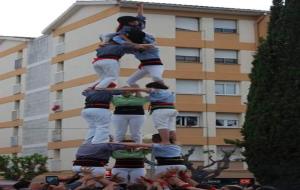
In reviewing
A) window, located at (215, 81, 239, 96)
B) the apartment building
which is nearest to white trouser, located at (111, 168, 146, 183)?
the apartment building

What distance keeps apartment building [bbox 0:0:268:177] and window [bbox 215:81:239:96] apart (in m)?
0.06

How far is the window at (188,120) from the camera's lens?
38719mm

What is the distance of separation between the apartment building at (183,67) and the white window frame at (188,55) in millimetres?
62

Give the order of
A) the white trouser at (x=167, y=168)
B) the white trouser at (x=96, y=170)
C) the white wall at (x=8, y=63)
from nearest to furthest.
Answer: the white trouser at (x=96, y=170) < the white trouser at (x=167, y=168) < the white wall at (x=8, y=63)

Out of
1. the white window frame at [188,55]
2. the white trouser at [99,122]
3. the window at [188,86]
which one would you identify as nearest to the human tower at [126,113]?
the white trouser at [99,122]

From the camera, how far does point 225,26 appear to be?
4069 centimetres

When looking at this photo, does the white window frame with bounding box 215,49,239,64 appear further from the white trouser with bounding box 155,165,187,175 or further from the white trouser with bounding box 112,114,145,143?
the white trouser with bounding box 155,165,187,175

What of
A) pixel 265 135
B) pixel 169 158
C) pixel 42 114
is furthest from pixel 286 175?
pixel 42 114

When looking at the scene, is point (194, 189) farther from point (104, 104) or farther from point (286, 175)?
point (286, 175)

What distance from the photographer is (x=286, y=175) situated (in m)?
19.8

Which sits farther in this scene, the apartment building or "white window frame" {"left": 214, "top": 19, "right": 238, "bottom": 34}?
"white window frame" {"left": 214, "top": 19, "right": 238, "bottom": 34}

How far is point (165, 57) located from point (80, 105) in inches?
248

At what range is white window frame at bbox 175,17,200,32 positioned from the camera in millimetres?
39562

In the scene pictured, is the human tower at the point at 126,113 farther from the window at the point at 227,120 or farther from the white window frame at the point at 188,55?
the window at the point at 227,120
